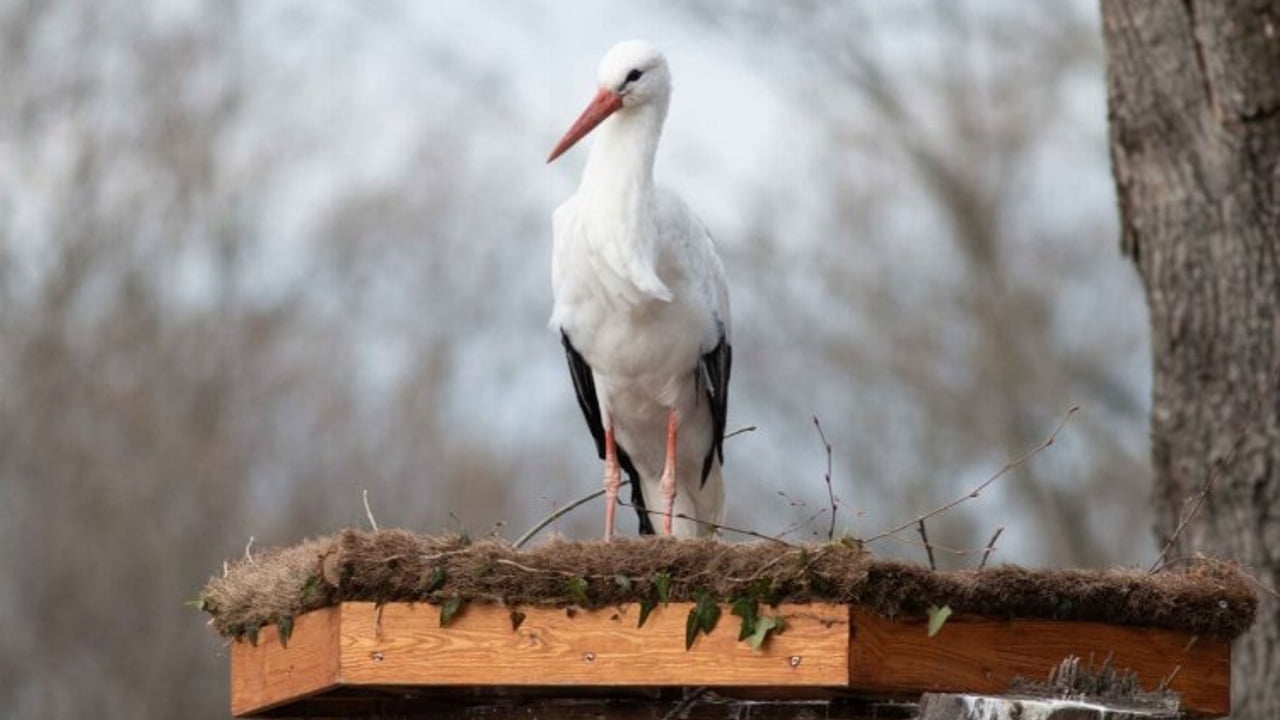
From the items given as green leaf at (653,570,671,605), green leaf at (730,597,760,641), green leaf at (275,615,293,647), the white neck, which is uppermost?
the white neck

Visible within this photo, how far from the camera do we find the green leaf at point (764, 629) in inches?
208

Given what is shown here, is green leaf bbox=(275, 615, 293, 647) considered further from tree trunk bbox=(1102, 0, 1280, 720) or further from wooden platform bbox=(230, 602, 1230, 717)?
tree trunk bbox=(1102, 0, 1280, 720)

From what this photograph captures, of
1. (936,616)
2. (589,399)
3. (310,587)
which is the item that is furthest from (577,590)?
(589,399)

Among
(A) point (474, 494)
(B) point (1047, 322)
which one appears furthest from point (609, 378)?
(A) point (474, 494)

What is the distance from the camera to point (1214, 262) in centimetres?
819

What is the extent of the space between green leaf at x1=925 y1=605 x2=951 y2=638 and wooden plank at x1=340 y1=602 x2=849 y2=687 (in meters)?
0.25

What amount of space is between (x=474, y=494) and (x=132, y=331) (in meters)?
5.42

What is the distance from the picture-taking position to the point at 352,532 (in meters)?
5.55

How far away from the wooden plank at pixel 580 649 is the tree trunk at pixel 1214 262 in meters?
3.09

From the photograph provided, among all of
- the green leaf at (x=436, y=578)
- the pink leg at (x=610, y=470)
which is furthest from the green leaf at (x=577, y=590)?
the pink leg at (x=610, y=470)

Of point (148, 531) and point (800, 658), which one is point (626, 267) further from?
point (148, 531)

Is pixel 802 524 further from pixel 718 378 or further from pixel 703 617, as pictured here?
pixel 718 378

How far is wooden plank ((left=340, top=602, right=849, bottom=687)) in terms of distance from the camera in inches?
207

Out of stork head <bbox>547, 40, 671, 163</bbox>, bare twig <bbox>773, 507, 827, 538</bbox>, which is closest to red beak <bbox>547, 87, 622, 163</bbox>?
stork head <bbox>547, 40, 671, 163</bbox>
